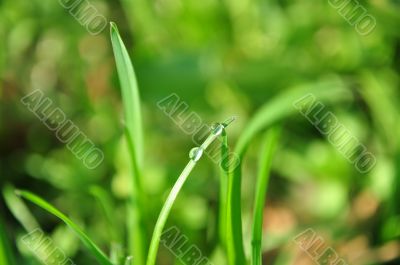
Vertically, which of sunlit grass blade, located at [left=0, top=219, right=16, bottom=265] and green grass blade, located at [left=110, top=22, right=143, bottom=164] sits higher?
green grass blade, located at [left=110, top=22, right=143, bottom=164]

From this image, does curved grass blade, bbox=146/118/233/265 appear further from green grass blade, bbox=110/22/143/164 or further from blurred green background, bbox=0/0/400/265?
blurred green background, bbox=0/0/400/265

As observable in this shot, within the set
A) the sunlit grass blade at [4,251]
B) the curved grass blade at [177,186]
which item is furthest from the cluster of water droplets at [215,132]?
the sunlit grass blade at [4,251]

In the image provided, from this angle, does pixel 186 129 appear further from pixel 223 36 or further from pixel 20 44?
pixel 20 44

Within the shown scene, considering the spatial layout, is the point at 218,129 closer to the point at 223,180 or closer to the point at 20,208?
the point at 223,180

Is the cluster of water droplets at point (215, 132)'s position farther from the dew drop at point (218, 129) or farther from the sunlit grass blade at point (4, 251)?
the sunlit grass blade at point (4, 251)

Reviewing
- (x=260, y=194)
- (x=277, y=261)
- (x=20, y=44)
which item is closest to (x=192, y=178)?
(x=277, y=261)

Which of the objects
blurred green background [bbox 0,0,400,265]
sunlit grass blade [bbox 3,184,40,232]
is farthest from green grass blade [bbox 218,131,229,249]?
sunlit grass blade [bbox 3,184,40,232]
